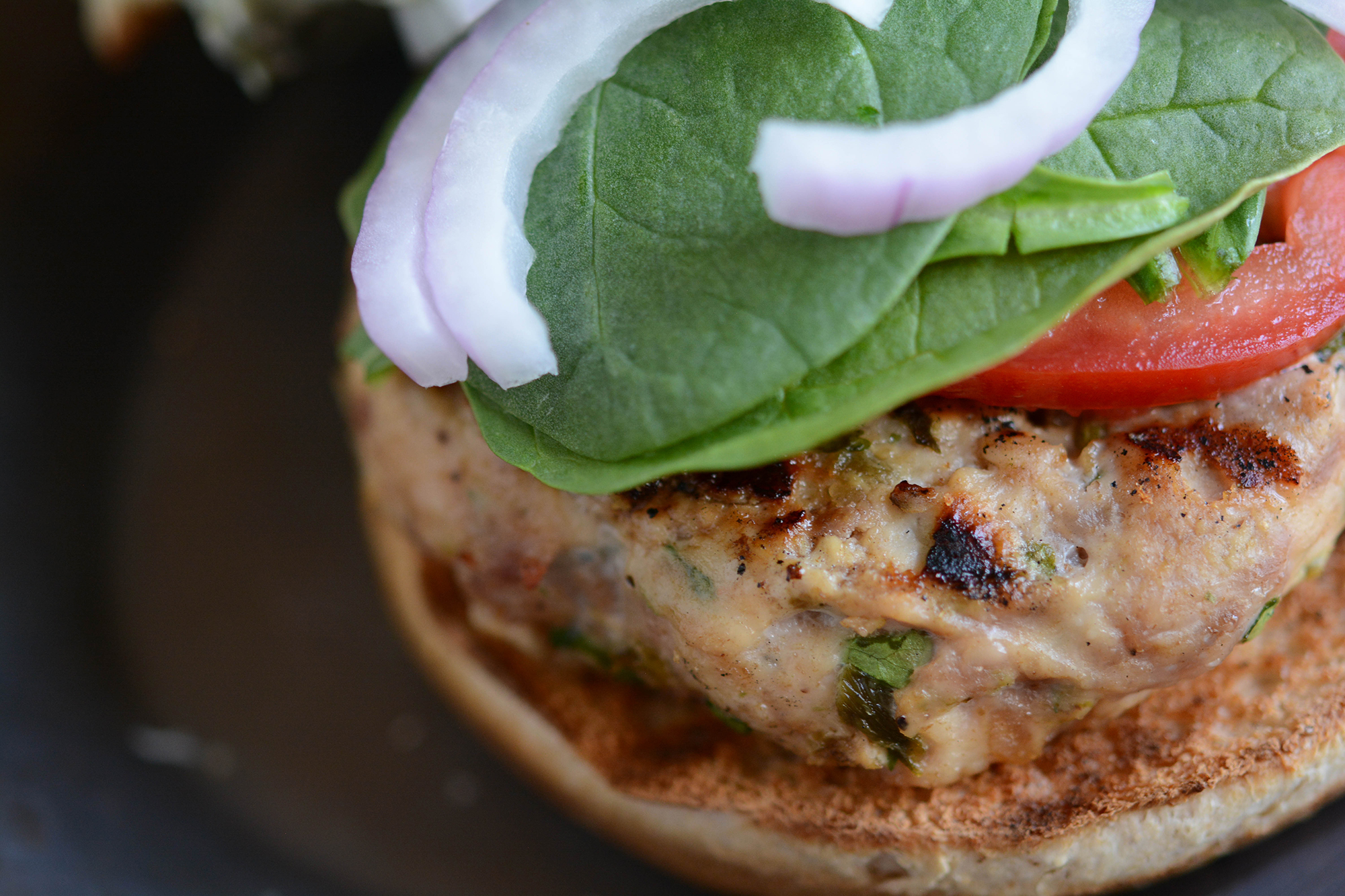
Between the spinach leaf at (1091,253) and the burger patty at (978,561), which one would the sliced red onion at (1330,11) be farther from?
the burger patty at (978,561)

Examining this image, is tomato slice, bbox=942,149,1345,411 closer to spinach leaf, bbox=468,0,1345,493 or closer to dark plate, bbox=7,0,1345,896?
spinach leaf, bbox=468,0,1345,493

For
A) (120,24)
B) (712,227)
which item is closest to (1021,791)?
(712,227)

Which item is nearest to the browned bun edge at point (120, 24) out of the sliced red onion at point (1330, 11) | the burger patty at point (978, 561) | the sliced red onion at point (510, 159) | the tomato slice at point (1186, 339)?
the sliced red onion at point (510, 159)

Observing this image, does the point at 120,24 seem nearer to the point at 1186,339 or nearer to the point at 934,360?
the point at 934,360

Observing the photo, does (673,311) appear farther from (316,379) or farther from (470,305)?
(316,379)

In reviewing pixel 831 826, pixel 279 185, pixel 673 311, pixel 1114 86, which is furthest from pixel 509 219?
pixel 279 185
